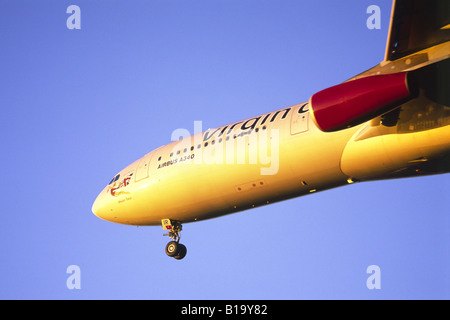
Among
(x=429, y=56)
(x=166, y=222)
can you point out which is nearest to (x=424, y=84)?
(x=429, y=56)

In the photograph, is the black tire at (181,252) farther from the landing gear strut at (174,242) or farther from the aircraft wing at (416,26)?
the aircraft wing at (416,26)

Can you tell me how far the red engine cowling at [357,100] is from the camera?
1298cm

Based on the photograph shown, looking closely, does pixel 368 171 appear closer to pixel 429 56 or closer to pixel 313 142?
pixel 313 142

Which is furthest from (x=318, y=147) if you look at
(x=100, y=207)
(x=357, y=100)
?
(x=100, y=207)

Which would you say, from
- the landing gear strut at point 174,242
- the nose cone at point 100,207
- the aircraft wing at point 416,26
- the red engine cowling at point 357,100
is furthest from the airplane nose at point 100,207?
the aircraft wing at point 416,26

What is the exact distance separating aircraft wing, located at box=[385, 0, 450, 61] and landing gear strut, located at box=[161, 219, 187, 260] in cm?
1217

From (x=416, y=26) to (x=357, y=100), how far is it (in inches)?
113

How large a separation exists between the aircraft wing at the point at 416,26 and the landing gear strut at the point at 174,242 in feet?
39.9

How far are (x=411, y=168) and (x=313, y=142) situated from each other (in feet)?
10.0

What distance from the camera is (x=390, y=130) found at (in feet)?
51.6

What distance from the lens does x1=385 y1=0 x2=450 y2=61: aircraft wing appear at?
13602mm

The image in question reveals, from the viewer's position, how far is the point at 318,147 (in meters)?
17.2

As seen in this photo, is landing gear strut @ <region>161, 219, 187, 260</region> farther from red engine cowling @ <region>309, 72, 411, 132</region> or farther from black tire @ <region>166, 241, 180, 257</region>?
red engine cowling @ <region>309, 72, 411, 132</region>
